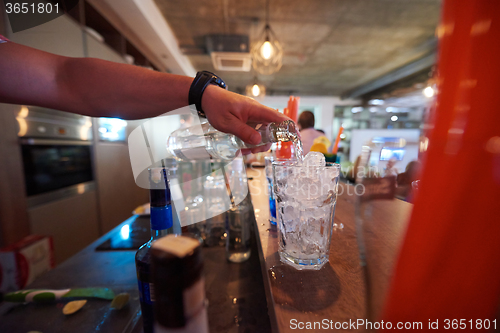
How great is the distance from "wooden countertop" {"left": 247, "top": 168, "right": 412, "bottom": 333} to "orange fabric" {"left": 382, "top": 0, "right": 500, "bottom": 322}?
18mm

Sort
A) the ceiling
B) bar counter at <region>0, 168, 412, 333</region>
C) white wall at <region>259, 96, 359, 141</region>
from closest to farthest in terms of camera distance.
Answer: bar counter at <region>0, 168, 412, 333</region> < the ceiling < white wall at <region>259, 96, 359, 141</region>

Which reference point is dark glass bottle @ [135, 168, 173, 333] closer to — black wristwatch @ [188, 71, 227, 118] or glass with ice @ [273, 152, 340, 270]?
glass with ice @ [273, 152, 340, 270]

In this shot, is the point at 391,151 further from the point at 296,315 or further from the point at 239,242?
the point at 239,242

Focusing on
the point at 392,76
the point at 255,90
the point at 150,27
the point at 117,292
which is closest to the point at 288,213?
the point at 117,292

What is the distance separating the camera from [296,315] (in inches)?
11.7

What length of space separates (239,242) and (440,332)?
25.7 inches

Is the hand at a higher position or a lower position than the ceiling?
lower

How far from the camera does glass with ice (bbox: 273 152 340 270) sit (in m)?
0.41

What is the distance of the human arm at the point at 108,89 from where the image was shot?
25.7 inches

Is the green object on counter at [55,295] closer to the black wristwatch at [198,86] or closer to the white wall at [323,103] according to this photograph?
the black wristwatch at [198,86]

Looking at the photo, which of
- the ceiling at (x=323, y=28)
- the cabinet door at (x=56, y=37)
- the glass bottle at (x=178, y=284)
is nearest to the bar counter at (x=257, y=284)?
the glass bottle at (x=178, y=284)

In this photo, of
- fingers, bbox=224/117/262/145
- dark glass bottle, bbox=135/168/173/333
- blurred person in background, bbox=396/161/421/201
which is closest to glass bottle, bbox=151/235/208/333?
dark glass bottle, bbox=135/168/173/333

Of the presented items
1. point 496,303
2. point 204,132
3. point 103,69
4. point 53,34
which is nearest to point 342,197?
point 204,132

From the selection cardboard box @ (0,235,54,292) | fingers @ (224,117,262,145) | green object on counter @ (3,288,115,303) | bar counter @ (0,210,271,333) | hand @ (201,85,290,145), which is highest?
hand @ (201,85,290,145)
